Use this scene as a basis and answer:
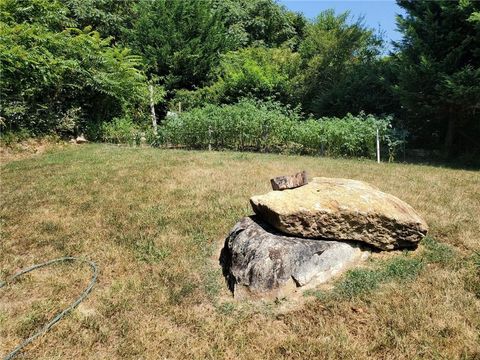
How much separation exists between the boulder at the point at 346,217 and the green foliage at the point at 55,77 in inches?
419

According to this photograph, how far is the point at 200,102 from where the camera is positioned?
1747cm

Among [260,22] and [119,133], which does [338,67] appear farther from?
[119,133]

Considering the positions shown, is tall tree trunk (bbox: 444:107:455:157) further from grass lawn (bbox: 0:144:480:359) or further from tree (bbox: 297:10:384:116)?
grass lawn (bbox: 0:144:480:359)

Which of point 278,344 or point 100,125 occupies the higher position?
point 100,125

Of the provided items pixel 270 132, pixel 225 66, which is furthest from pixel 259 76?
pixel 270 132

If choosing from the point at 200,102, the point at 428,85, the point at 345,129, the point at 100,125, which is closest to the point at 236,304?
the point at 345,129

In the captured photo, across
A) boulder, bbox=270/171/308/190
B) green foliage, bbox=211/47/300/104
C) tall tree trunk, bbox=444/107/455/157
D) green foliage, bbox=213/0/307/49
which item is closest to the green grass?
boulder, bbox=270/171/308/190

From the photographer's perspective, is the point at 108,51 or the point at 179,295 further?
the point at 108,51

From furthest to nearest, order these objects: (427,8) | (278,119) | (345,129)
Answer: (278,119)
(345,129)
(427,8)

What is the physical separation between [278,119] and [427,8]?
17.1 feet

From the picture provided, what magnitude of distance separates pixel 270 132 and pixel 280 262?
895 cm

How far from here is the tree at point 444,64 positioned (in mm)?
9430

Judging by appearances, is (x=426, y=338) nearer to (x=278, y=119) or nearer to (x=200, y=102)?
(x=278, y=119)

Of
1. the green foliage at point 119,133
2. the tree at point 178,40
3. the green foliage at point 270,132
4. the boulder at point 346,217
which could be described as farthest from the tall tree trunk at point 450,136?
the tree at point 178,40
